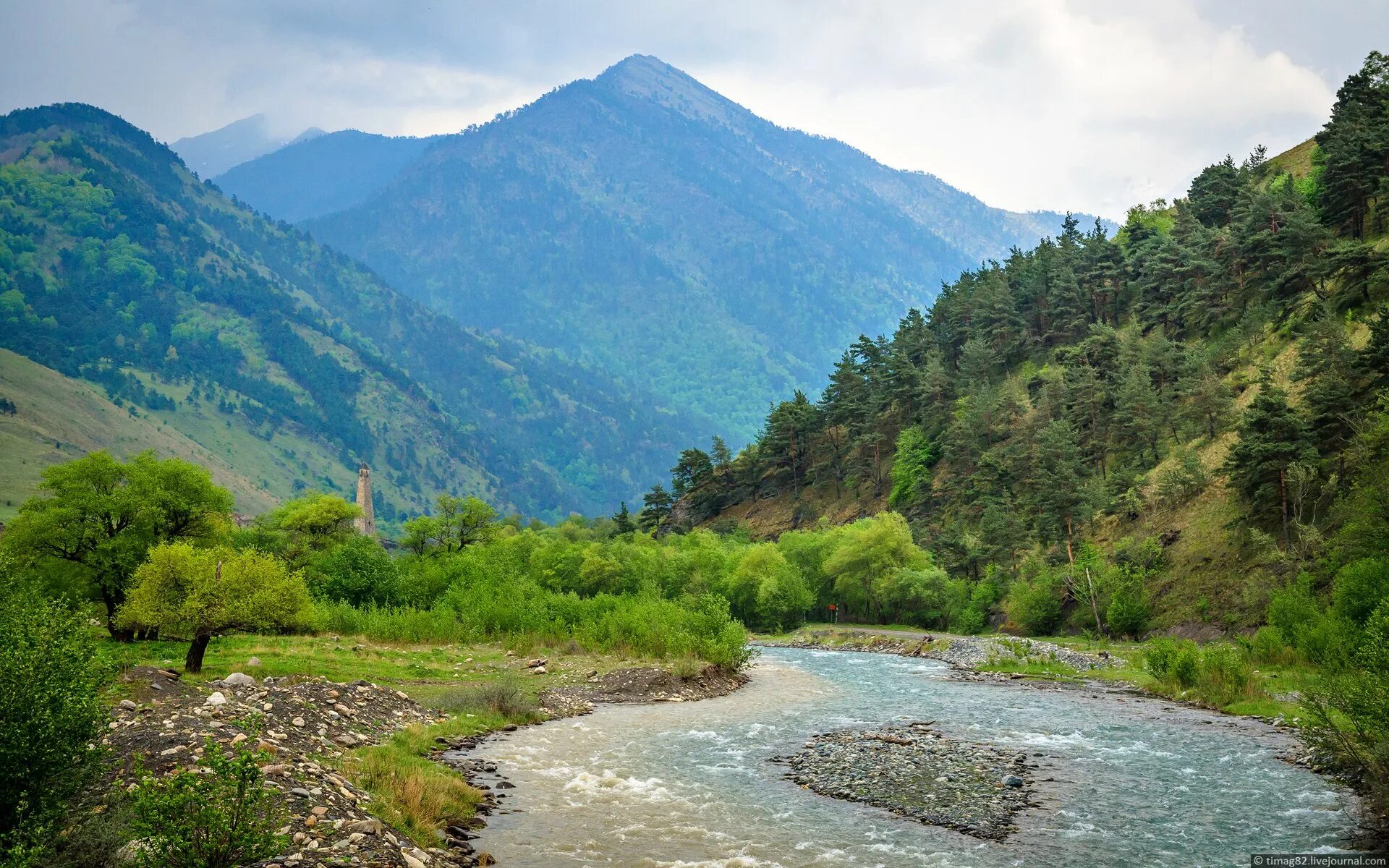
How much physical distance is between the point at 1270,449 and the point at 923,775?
44.4 meters

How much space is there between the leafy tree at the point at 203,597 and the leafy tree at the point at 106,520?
13.7 m

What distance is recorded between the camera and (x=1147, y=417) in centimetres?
9062

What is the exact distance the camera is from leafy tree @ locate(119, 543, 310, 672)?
117 feet

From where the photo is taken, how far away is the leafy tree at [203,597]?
35.7 meters

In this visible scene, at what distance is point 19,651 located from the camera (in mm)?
15977

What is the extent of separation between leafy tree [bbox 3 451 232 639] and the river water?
97.0 ft

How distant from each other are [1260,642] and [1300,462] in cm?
1578

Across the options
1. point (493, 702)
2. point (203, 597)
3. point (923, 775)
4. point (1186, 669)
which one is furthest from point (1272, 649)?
point (203, 597)

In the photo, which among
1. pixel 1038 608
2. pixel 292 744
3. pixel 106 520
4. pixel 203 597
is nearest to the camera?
pixel 292 744

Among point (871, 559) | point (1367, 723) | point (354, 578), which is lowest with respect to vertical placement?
point (354, 578)

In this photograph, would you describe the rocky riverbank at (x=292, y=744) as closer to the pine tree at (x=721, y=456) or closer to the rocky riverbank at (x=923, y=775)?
the rocky riverbank at (x=923, y=775)

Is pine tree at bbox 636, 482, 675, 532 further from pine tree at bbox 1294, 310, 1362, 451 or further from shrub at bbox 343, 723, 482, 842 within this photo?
shrub at bbox 343, 723, 482, 842

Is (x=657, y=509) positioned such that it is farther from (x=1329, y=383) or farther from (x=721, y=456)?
(x=1329, y=383)

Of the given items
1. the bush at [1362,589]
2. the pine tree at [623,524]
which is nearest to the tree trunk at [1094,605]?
the bush at [1362,589]
